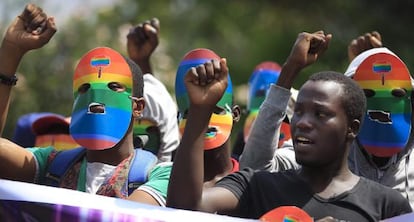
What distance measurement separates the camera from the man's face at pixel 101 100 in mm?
5133

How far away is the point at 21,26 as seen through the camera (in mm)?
5133

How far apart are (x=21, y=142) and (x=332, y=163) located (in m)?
3.10

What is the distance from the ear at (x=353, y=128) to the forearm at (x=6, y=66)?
151 centimetres

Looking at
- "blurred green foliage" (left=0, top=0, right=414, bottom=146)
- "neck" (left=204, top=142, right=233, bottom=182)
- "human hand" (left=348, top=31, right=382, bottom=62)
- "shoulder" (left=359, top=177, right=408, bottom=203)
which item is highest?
"blurred green foliage" (left=0, top=0, right=414, bottom=146)

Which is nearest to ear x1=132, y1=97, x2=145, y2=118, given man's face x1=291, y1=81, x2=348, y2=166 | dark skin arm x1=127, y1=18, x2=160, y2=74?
man's face x1=291, y1=81, x2=348, y2=166

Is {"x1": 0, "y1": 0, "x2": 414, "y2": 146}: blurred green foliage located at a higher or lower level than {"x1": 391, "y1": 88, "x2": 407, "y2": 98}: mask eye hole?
higher

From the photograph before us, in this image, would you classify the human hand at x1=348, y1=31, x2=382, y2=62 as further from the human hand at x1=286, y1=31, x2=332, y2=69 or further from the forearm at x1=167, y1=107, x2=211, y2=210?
the forearm at x1=167, y1=107, x2=211, y2=210

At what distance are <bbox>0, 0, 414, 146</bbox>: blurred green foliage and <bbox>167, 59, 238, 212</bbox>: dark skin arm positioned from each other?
655 cm

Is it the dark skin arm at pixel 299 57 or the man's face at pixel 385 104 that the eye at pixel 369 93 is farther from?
the dark skin arm at pixel 299 57

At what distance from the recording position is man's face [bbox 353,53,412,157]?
5.34m

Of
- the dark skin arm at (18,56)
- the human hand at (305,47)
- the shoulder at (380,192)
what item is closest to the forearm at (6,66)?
the dark skin arm at (18,56)

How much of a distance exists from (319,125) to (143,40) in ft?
7.89

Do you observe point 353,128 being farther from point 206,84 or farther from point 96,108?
point 96,108

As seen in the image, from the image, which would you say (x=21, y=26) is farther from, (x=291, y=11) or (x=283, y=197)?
(x=291, y=11)
